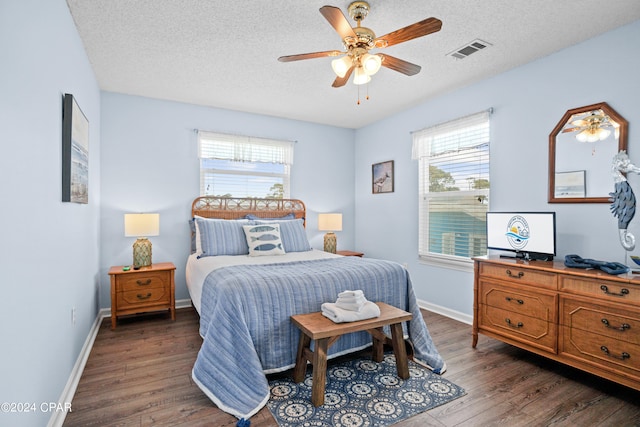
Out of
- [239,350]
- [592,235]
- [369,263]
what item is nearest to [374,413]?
[239,350]

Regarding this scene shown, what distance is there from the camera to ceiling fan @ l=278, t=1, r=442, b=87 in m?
2.01

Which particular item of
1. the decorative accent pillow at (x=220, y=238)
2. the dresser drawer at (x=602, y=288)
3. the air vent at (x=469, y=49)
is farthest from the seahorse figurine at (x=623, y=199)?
the decorative accent pillow at (x=220, y=238)

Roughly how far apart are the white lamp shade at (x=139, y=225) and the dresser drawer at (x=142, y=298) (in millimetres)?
634

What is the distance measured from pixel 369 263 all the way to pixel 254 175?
2525 millimetres

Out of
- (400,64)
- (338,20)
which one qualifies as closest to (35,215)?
(338,20)

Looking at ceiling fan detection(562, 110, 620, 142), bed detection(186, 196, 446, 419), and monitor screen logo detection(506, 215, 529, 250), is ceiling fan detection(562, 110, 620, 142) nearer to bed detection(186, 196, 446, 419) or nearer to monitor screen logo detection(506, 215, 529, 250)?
monitor screen logo detection(506, 215, 529, 250)

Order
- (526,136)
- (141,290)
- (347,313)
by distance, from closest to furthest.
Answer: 1. (347,313)
2. (526,136)
3. (141,290)

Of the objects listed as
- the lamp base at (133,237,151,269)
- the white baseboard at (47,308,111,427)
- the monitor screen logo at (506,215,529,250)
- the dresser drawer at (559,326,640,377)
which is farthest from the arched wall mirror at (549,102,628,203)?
the lamp base at (133,237,151,269)

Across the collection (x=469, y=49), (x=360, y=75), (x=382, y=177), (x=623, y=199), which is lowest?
(x=623, y=199)

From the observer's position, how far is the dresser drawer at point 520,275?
254 centimetres

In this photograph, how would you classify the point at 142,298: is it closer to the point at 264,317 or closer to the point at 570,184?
the point at 264,317

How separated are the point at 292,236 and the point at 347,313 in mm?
1994

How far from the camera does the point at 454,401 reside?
2.16m

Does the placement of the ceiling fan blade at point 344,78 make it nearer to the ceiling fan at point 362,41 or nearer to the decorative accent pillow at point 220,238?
the ceiling fan at point 362,41
